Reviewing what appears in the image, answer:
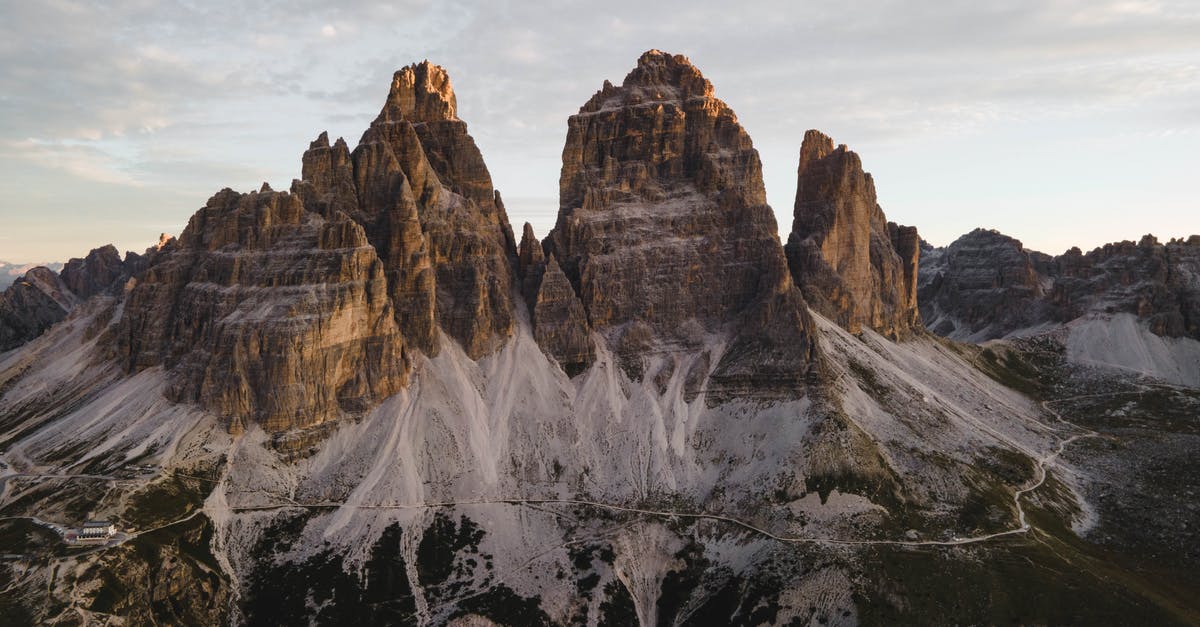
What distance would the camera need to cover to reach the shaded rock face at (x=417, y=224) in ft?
440

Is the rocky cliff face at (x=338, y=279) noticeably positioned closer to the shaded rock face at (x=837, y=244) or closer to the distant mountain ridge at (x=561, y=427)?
the distant mountain ridge at (x=561, y=427)

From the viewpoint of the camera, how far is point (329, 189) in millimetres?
139250

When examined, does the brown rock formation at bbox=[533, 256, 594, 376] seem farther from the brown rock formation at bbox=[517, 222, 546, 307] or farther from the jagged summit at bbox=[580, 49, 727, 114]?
the jagged summit at bbox=[580, 49, 727, 114]

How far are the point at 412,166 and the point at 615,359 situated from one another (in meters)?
57.9

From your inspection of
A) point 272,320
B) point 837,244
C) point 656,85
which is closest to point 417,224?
point 272,320

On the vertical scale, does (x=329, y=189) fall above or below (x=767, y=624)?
above

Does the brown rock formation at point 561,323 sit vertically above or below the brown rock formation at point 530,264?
below

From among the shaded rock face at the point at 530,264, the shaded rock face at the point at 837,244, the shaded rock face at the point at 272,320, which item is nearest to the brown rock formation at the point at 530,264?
the shaded rock face at the point at 530,264

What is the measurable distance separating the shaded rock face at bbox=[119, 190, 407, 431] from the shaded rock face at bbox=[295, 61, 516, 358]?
630 cm

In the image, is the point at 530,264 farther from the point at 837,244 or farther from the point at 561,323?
the point at 837,244

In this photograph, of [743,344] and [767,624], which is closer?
[767,624]

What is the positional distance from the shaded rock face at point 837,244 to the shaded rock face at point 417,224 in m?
73.6

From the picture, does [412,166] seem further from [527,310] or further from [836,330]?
[836,330]

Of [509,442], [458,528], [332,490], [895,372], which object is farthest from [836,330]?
[332,490]
